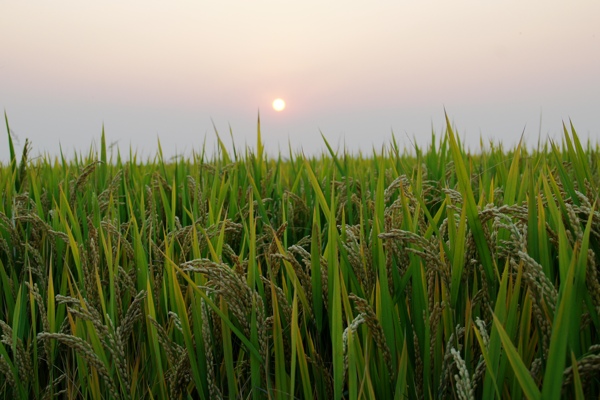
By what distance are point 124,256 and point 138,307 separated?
15.3 inches

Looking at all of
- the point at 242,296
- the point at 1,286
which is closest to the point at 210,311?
the point at 242,296

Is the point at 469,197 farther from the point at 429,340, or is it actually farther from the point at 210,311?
the point at 210,311

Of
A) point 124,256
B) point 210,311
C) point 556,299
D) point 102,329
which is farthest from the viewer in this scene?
point 124,256

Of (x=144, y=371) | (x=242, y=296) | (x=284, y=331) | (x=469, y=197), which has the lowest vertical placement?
(x=144, y=371)

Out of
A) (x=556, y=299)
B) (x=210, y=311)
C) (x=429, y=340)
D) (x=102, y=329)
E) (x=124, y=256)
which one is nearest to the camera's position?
(x=556, y=299)

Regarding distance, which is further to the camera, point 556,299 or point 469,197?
point 469,197

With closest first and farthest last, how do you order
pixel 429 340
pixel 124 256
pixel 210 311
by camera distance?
pixel 429 340
pixel 210 311
pixel 124 256

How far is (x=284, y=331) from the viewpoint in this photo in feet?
3.99

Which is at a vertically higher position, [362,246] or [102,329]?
[362,246]

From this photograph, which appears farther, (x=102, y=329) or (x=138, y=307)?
(x=138, y=307)

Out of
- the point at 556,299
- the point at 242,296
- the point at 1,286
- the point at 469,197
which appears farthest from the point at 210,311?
the point at 1,286

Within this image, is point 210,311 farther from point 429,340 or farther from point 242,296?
point 429,340

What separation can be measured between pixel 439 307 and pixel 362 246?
224 millimetres

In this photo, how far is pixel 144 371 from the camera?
52.9 inches
